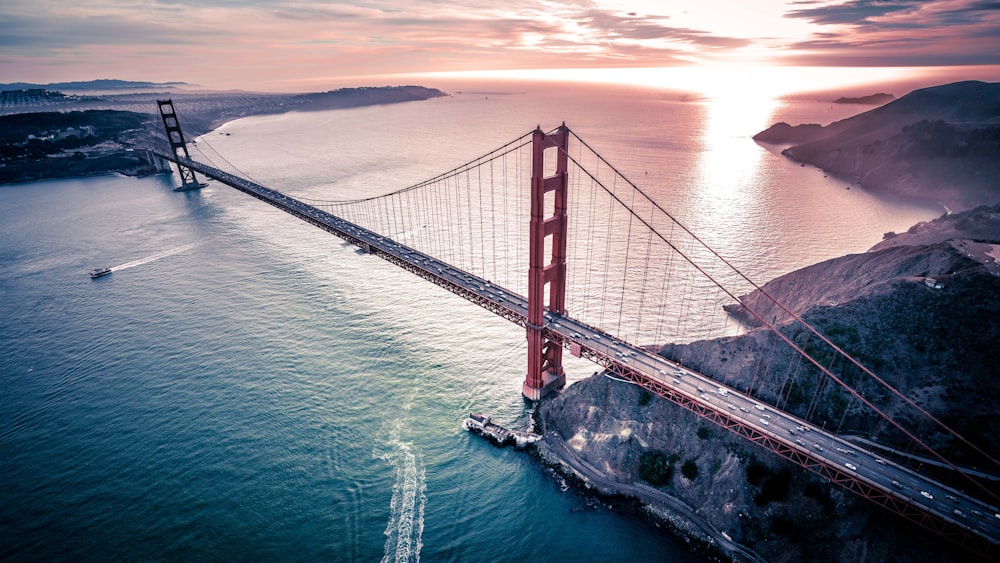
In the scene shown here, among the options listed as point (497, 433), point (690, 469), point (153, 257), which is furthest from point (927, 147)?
point (153, 257)

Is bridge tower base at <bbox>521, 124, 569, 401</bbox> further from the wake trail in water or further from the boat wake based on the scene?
the wake trail in water

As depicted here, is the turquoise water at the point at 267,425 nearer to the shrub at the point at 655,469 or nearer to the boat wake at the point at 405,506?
the boat wake at the point at 405,506

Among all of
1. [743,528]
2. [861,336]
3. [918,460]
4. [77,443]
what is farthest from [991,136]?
[77,443]

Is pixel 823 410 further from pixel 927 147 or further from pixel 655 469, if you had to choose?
pixel 927 147

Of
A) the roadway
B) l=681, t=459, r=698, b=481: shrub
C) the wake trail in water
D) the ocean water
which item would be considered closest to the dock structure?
the ocean water

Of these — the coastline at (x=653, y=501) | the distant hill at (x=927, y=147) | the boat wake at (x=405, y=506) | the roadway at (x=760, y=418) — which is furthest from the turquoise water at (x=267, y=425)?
the distant hill at (x=927, y=147)

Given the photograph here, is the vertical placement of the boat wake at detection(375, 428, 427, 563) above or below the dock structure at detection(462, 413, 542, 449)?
below

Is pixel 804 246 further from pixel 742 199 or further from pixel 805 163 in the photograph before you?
pixel 805 163
